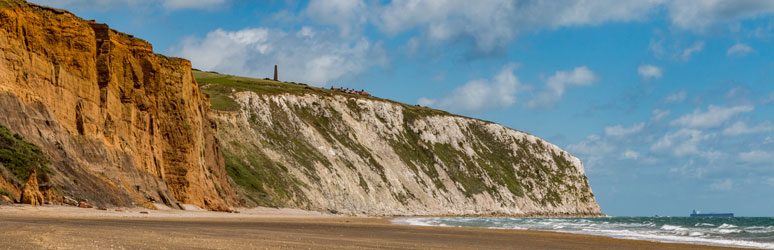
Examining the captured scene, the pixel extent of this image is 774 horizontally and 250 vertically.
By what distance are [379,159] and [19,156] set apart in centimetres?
6421

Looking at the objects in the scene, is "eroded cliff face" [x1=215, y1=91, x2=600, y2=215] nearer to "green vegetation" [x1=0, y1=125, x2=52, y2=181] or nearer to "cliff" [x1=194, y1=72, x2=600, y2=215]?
"cliff" [x1=194, y1=72, x2=600, y2=215]

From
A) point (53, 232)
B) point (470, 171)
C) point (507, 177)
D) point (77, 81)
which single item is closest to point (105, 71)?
point (77, 81)

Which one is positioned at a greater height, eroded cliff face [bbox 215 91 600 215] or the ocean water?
eroded cliff face [bbox 215 91 600 215]

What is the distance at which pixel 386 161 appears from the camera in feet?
318

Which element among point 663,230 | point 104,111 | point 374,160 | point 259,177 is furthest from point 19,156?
point 374,160

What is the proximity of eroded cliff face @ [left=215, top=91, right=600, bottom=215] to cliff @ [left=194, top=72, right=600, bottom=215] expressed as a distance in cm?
19

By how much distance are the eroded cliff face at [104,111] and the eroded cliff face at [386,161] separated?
436 inches

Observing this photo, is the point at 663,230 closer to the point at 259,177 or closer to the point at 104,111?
the point at 104,111

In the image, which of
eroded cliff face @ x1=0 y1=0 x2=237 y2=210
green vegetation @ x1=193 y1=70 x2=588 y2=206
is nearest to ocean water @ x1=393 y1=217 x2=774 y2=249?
eroded cliff face @ x1=0 y1=0 x2=237 y2=210

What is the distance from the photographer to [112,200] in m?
37.8

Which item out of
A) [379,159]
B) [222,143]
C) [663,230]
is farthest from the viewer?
[379,159]

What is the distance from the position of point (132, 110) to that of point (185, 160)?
17.6 ft

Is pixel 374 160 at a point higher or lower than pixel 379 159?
lower

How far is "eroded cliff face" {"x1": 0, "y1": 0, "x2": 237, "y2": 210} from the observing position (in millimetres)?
38375
